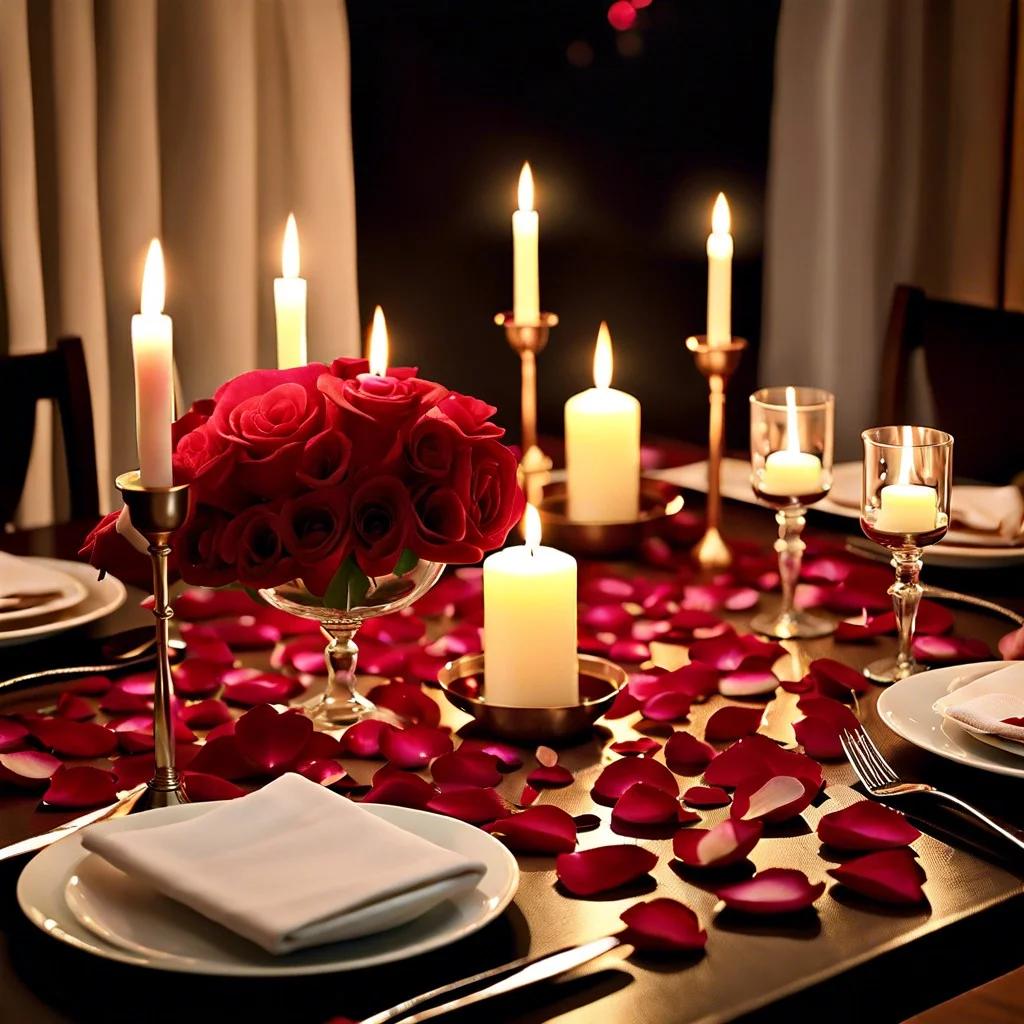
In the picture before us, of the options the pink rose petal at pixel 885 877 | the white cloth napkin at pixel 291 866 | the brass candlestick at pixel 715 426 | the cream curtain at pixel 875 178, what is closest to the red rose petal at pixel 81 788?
the white cloth napkin at pixel 291 866

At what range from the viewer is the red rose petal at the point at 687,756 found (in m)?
1.14

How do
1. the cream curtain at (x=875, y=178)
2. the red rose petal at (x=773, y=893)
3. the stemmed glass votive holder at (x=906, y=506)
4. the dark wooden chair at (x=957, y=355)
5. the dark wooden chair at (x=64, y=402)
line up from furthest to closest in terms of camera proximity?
the cream curtain at (x=875, y=178)
the dark wooden chair at (x=957, y=355)
the dark wooden chair at (x=64, y=402)
the stemmed glass votive holder at (x=906, y=506)
the red rose petal at (x=773, y=893)

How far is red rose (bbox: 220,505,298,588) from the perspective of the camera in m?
1.14

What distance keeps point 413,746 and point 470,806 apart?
13 centimetres

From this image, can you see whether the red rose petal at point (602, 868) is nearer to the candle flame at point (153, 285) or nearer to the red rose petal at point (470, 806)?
the red rose petal at point (470, 806)

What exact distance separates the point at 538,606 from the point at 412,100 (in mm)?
1721

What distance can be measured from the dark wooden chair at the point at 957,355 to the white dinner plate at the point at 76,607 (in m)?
1.25

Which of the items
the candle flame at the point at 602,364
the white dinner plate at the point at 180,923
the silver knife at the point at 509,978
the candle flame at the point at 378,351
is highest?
the candle flame at the point at 378,351

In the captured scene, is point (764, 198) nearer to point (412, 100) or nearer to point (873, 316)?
point (873, 316)

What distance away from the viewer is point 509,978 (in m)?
0.82

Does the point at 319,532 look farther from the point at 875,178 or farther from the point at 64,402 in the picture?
the point at 875,178

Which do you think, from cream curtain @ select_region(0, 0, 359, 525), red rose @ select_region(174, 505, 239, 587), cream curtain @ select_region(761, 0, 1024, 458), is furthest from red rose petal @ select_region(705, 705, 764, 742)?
cream curtain @ select_region(761, 0, 1024, 458)

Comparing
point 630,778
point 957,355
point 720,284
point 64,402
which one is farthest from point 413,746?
point 957,355

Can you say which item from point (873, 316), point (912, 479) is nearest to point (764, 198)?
point (873, 316)
